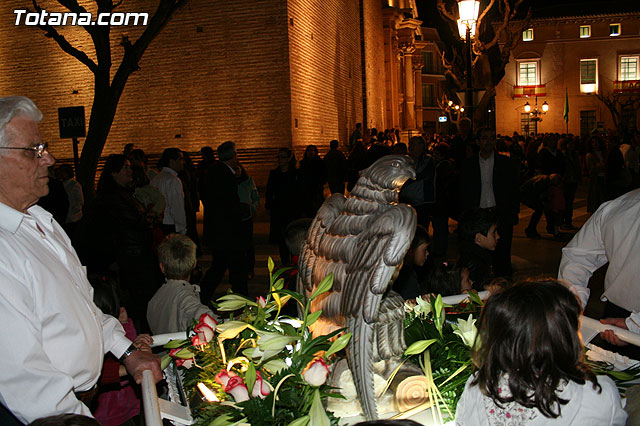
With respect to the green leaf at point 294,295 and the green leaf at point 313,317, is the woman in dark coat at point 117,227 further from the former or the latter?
the green leaf at point 313,317

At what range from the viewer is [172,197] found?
9125 mm

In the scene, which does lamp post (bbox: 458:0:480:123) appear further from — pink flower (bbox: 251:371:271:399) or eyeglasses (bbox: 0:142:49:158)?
pink flower (bbox: 251:371:271:399)

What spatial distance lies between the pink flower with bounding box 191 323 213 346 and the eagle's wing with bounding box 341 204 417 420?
2.31ft

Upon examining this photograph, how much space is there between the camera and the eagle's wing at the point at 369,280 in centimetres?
244

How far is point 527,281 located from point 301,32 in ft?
59.7

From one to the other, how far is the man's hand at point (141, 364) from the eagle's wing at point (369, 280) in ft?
3.39

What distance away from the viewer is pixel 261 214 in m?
16.7

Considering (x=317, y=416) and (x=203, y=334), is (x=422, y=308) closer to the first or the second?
(x=203, y=334)

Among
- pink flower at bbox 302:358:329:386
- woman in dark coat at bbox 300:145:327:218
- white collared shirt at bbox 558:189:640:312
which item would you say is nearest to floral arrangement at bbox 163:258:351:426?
pink flower at bbox 302:358:329:386

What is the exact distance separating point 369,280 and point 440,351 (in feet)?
2.71

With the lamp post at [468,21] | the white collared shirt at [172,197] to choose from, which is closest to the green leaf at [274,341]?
the white collared shirt at [172,197]

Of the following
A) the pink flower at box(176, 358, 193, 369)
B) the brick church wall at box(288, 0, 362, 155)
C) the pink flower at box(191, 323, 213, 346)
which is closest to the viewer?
the pink flower at box(191, 323, 213, 346)

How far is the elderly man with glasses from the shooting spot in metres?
2.27

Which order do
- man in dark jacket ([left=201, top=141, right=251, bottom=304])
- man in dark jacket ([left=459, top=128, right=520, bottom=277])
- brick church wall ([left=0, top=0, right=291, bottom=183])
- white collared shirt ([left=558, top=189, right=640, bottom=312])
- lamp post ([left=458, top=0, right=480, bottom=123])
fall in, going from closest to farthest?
white collared shirt ([left=558, top=189, right=640, bottom=312]) → man in dark jacket ([left=201, top=141, right=251, bottom=304]) → man in dark jacket ([left=459, top=128, right=520, bottom=277]) → lamp post ([left=458, top=0, right=480, bottom=123]) → brick church wall ([left=0, top=0, right=291, bottom=183])
